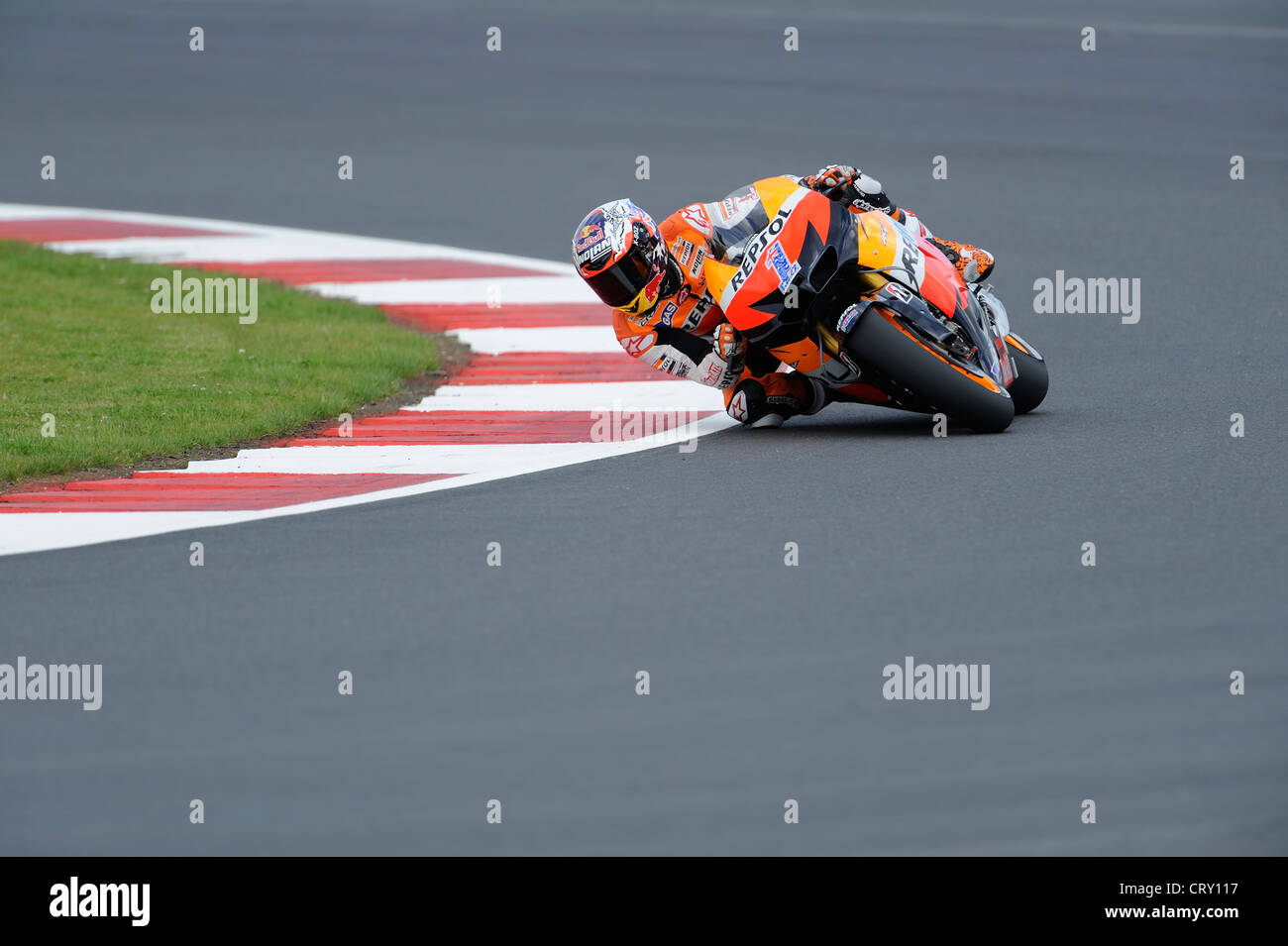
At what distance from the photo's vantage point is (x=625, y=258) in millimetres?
8023

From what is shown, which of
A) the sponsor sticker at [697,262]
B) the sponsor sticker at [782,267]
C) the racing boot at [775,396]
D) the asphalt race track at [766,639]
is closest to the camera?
the asphalt race track at [766,639]

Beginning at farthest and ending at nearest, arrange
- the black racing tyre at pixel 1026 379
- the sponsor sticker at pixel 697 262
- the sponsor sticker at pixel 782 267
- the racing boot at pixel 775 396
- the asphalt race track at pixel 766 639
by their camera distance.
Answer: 1. the black racing tyre at pixel 1026 379
2. the racing boot at pixel 775 396
3. the sponsor sticker at pixel 697 262
4. the sponsor sticker at pixel 782 267
5. the asphalt race track at pixel 766 639

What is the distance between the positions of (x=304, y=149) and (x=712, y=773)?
491 inches

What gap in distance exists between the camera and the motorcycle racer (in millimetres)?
8070

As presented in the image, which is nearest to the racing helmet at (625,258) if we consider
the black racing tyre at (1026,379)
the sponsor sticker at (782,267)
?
the sponsor sticker at (782,267)

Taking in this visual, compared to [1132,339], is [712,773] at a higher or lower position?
lower

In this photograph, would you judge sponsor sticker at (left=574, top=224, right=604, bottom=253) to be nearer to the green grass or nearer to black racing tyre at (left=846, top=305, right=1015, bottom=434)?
black racing tyre at (left=846, top=305, right=1015, bottom=434)

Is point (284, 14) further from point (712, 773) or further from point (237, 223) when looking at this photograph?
point (712, 773)

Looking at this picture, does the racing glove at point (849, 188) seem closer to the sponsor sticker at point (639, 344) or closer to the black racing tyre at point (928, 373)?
the black racing tyre at point (928, 373)

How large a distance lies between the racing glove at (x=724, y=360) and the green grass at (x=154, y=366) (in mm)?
1985

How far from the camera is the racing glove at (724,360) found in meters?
8.26

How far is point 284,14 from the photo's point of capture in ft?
74.4
